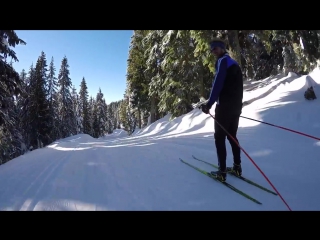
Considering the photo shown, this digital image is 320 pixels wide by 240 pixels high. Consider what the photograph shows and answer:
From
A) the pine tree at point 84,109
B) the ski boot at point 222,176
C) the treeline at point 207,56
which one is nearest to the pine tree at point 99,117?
the pine tree at point 84,109

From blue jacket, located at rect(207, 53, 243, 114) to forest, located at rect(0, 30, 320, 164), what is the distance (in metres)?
9.43

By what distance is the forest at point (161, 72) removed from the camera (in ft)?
41.0

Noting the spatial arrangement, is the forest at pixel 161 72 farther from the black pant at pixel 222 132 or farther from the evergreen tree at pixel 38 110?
the black pant at pixel 222 132

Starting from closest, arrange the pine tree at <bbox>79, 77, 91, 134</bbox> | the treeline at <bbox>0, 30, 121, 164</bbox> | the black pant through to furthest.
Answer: the black pant < the treeline at <bbox>0, 30, 121, 164</bbox> < the pine tree at <bbox>79, 77, 91, 134</bbox>

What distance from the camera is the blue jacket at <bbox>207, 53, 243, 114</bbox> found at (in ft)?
12.5

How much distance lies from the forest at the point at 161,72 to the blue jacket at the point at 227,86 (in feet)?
30.9

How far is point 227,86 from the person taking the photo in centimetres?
392

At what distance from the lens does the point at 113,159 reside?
251 inches

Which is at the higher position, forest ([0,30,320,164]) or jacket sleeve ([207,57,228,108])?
forest ([0,30,320,164])

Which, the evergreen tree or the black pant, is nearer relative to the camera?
the black pant

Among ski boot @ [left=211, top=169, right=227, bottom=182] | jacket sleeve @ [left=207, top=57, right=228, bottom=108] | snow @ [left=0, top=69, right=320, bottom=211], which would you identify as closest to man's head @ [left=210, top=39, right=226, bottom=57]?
jacket sleeve @ [left=207, top=57, right=228, bottom=108]

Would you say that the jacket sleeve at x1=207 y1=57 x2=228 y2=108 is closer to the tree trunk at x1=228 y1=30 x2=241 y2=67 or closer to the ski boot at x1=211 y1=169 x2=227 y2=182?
the ski boot at x1=211 y1=169 x2=227 y2=182

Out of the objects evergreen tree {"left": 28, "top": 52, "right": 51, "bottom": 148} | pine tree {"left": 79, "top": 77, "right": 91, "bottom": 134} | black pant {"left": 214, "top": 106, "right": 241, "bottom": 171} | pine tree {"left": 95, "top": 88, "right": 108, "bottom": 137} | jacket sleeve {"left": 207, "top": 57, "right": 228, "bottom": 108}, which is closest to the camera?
jacket sleeve {"left": 207, "top": 57, "right": 228, "bottom": 108}
